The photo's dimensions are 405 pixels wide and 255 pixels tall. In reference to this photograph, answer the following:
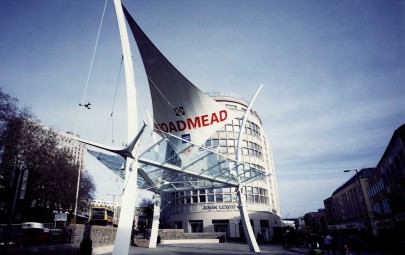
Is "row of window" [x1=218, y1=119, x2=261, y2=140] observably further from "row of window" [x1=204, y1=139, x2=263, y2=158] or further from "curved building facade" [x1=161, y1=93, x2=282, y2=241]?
"row of window" [x1=204, y1=139, x2=263, y2=158]

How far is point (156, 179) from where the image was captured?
2114cm

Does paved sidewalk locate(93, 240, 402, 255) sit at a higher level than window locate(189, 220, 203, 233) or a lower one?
lower

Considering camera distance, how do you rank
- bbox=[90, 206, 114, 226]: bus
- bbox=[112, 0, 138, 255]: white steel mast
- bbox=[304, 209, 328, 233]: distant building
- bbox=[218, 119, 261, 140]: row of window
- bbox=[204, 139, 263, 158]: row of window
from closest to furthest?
bbox=[112, 0, 138, 255]: white steel mast → bbox=[90, 206, 114, 226]: bus → bbox=[204, 139, 263, 158]: row of window → bbox=[218, 119, 261, 140]: row of window → bbox=[304, 209, 328, 233]: distant building

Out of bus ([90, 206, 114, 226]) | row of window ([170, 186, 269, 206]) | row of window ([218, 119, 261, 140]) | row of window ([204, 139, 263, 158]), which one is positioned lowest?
bus ([90, 206, 114, 226])

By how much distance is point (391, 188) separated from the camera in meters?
29.2

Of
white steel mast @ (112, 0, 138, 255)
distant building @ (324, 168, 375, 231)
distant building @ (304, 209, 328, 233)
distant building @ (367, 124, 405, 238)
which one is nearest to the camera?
white steel mast @ (112, 0, 138, 255)

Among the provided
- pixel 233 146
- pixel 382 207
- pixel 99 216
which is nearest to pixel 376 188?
pixel 382 207

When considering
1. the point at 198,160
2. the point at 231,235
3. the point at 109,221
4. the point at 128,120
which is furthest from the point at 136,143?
the point at 231,235

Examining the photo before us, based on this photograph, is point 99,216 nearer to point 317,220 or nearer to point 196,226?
point 196,226

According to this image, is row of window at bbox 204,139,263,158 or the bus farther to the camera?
row of window at bbox 204,139,263,158

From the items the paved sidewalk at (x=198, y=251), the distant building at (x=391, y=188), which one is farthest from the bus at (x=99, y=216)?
the distant building at (x=391, y=188)

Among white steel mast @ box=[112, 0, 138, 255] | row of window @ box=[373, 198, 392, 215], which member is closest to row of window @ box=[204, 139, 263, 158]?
row of window @ box=[373, 198, 392, 215]

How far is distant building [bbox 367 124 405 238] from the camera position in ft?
75.3

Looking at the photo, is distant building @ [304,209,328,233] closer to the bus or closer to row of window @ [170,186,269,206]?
row of window @ [170,186,269,206]
